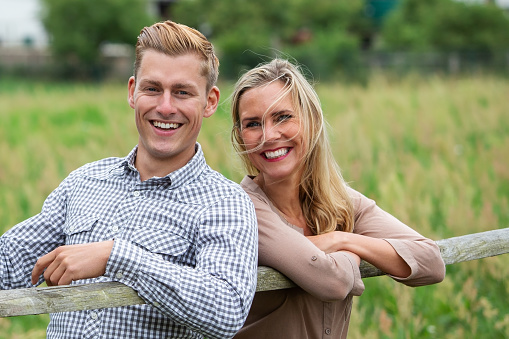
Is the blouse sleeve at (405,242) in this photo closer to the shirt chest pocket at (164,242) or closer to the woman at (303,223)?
the woman at (303,223)

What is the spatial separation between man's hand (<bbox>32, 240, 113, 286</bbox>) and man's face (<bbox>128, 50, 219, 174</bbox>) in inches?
17.5

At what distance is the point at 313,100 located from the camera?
7.97 ft

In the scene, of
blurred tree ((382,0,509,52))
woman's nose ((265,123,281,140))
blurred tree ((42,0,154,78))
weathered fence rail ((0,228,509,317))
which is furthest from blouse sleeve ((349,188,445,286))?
blurred tree ((42,0,154,78))

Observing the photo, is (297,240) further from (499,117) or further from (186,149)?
(499,117)

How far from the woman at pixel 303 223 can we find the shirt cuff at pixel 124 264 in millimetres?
500

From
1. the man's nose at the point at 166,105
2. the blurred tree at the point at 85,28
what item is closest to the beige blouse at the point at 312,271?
the man's nose at the point at 166,105

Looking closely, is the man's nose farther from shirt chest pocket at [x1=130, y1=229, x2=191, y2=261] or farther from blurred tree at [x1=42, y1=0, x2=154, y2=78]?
blurred tree at [x1=42, y1=0, x2=154, y2=78]

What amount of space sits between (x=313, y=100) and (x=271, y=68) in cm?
18

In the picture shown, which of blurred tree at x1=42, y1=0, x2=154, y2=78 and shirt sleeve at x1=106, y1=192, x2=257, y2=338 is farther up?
shirt sleeve at x1=106, y1=192, x2=257, y2=338

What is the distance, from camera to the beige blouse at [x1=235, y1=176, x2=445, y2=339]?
83.4 inches

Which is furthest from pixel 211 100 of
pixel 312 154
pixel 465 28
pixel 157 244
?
pixel 465 28

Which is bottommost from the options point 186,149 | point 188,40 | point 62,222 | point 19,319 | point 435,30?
point 435,30

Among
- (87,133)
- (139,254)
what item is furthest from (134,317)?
(87,133)

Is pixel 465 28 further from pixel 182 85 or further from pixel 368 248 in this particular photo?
pixel 182 85
